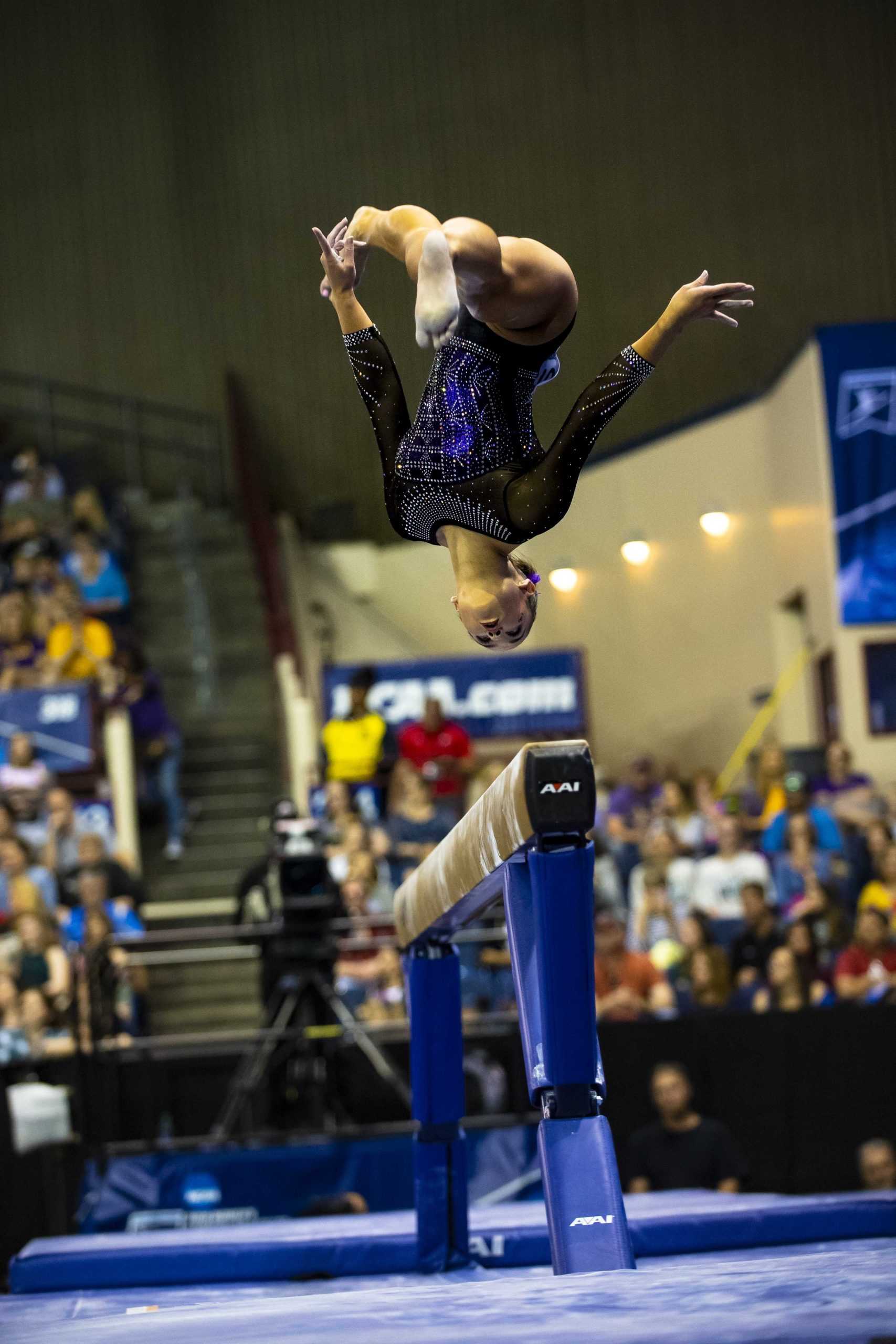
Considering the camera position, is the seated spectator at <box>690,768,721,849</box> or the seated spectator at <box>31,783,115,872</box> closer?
the seated spectator at <box>31,783,115,872</box>

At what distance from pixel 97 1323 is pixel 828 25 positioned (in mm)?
11985

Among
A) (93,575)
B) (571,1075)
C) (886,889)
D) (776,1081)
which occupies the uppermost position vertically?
(93,575)

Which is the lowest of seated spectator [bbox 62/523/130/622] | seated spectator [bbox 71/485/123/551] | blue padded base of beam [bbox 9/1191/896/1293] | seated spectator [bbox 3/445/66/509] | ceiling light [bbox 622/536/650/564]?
blue padded base of beam [bbox 9/1191/896/1293]

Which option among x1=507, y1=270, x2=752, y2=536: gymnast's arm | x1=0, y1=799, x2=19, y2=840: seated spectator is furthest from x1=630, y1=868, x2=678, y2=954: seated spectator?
x1=507, y1=270, x2=752, y2=536: gymnast's arm

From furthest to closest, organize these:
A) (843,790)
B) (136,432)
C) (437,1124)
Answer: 1. (136,432)
2. (843,790)
3. (437,1124)

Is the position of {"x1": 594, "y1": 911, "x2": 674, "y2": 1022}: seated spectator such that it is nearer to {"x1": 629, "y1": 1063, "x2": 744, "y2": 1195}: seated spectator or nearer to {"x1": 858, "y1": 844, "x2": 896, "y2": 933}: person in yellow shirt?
{"x1": 629, "y1": 1063, "x2": 744, "y2": 1195}: seated spectator

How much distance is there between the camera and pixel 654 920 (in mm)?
8406

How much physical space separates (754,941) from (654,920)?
61 cm

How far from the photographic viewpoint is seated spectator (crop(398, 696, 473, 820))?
413 inches

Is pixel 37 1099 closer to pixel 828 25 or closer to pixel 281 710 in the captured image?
pixel 281 710

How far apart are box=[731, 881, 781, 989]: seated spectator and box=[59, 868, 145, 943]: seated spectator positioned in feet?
10.0

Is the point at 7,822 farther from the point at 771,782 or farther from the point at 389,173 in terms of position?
the point at 389,173

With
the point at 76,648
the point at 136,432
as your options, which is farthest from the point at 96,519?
the point at 136,432

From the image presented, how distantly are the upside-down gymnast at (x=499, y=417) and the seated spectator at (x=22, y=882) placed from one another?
18.2 ft
